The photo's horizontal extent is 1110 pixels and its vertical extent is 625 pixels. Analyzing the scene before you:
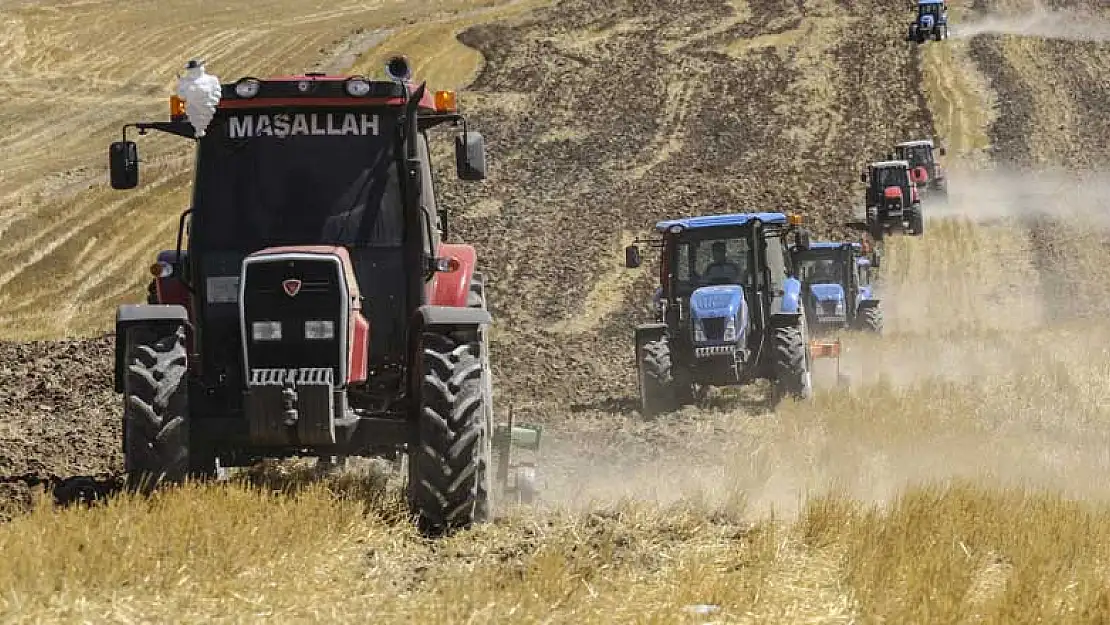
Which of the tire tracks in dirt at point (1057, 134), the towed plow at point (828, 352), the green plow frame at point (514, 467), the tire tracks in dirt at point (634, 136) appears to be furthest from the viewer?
the tire tracks in dirt at point (1057, 134)

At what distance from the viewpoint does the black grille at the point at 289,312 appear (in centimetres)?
822

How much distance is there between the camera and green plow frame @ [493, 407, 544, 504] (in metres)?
9.88

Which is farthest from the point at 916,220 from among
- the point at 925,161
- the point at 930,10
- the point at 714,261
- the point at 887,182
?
the point at 714,261

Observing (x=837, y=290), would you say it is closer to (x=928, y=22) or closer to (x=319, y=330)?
(x=319, y=330)

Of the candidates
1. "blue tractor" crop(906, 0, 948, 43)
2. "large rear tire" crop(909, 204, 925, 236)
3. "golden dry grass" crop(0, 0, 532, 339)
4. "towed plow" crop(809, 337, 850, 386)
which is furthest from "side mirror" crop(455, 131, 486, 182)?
"blue tractor" crop(906, 0, 948, 43)

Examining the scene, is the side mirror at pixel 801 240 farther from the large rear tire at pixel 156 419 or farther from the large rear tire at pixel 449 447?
the large rear tire at pixel 156 419

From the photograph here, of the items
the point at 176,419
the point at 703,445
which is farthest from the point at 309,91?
the point at 703,445

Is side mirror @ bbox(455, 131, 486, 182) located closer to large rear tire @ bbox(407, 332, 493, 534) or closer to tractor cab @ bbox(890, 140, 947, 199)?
large rear tire @ bbox(407, 332, 493, 534)

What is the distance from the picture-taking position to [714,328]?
52.6 feet

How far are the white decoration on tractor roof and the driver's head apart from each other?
866 cm

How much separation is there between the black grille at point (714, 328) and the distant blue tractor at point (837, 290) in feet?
29.0

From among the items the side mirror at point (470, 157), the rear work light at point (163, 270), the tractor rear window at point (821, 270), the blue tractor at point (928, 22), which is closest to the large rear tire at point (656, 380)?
the side mirror at point (470, 157)

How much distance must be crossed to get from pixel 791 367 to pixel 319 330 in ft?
27.9

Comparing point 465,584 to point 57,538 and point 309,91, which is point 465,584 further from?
point 309,91
